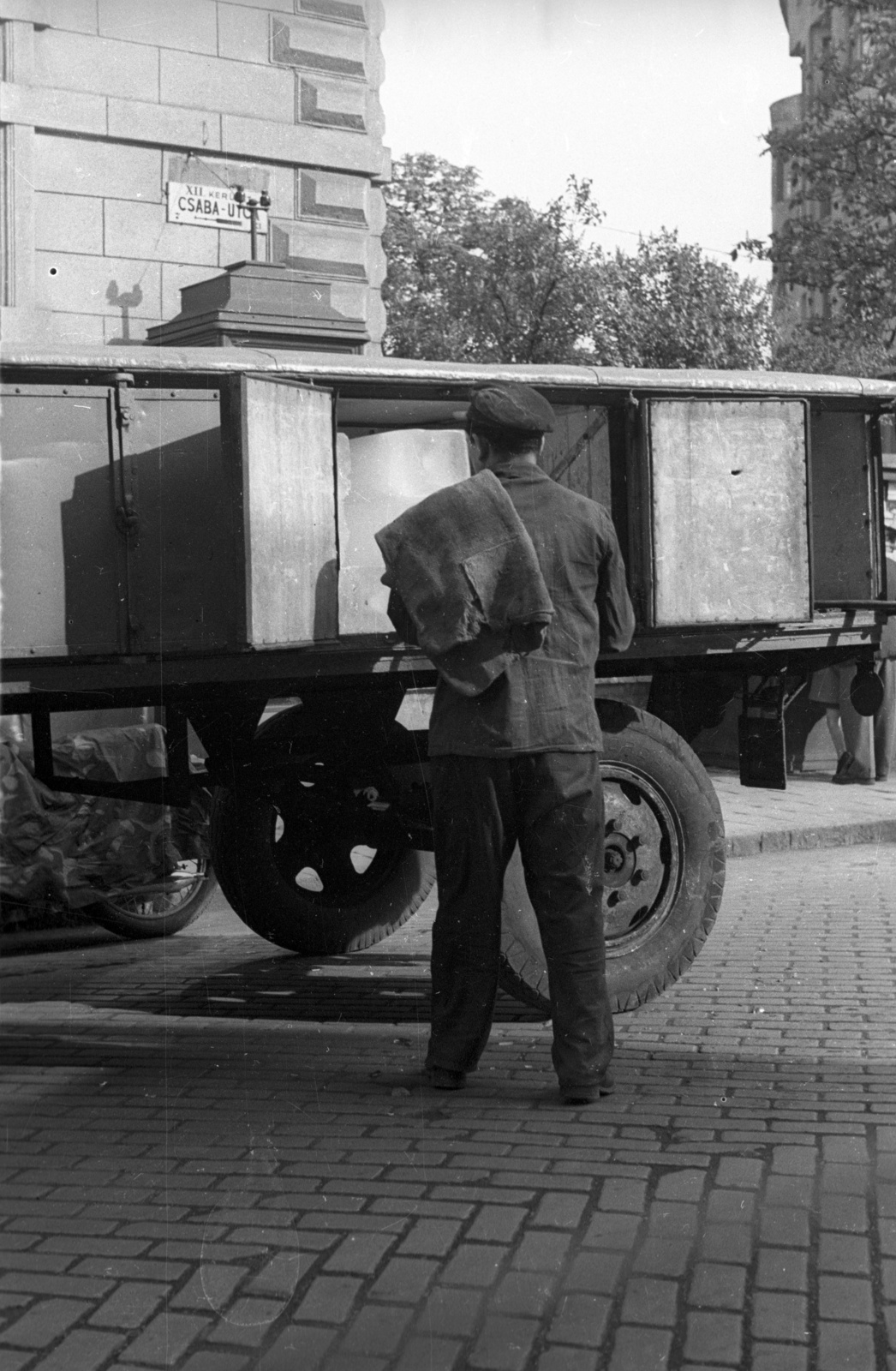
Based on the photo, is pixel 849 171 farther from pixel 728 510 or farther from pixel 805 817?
pixel 728 510

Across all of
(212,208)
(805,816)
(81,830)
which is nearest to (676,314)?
(212,208)

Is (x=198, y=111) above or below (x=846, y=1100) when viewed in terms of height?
above

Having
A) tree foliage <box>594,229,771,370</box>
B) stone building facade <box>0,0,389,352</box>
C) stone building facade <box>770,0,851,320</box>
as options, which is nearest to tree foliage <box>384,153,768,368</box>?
tree foliage <box>594,229,771,370</box>

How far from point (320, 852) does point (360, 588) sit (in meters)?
1.39

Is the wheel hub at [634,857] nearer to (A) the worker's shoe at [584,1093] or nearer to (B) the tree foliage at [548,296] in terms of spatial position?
(A) the worker's shoe at [584,1093]

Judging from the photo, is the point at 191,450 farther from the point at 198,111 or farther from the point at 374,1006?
the point at 198,111

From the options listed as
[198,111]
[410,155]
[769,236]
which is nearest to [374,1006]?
[198,111]

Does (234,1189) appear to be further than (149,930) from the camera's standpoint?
No

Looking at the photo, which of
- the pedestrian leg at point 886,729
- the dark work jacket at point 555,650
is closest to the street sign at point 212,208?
the pedestrian leg at point 886,729

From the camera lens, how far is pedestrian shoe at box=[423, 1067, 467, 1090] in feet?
15.3

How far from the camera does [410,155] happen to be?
1591 inches

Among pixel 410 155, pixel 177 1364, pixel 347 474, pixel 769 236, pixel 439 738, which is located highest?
pixel 410 155

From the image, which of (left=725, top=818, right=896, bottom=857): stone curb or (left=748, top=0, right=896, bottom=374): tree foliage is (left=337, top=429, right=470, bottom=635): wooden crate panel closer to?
(left=725, top=818, right=896, bottom=857): stone curb

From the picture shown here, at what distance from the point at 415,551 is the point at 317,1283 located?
2015mm
